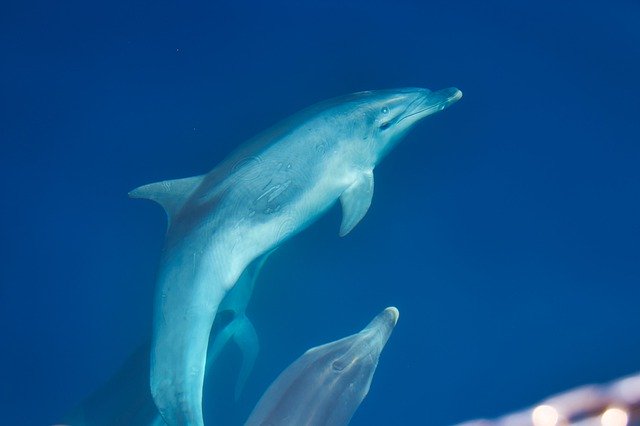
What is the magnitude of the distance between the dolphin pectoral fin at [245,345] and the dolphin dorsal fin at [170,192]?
201cm

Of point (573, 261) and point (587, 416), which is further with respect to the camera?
point (573, 261)

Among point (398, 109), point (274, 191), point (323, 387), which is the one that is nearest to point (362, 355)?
point (323, 387)

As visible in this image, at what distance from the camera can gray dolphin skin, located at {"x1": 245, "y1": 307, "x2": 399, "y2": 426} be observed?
20.3 ft

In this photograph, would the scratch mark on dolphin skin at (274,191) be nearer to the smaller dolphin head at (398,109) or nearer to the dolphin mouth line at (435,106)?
the smaller dolphin head at (398,109)

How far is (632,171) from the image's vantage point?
28.8 ft

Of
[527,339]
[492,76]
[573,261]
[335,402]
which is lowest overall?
[335,402]

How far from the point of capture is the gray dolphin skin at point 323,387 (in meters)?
6.19

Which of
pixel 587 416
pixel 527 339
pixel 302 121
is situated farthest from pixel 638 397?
pixel 302 121

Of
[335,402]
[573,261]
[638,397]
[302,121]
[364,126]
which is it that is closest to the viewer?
[638,397]

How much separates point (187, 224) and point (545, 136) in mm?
5284

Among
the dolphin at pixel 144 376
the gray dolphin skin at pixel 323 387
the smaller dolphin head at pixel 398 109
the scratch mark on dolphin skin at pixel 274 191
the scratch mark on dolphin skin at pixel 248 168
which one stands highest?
the smaller dolphin head at pixel 398 109

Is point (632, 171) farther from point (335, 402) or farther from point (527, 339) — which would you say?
point (335, 402)

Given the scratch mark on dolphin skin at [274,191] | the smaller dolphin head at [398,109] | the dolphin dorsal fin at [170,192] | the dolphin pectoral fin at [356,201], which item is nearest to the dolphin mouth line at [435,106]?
the smaller dolphin head at [398,109]

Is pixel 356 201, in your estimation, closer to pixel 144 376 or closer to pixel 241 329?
pixel 241 329
